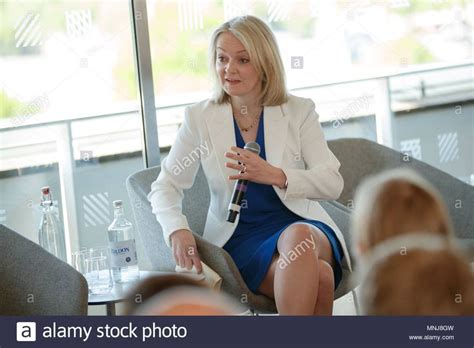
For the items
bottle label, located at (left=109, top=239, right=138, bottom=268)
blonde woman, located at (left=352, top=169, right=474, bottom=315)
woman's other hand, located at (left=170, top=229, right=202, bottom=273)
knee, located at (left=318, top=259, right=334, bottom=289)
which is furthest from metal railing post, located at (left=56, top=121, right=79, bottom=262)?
blonde woman, located at (left=352, top=169, right=474, bottom=315)

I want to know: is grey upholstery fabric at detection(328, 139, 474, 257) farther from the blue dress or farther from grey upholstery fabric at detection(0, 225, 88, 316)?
grey upholstery fabric at detection(0, 225, 88, 316)

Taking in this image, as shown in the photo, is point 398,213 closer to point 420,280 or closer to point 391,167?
point 420,280

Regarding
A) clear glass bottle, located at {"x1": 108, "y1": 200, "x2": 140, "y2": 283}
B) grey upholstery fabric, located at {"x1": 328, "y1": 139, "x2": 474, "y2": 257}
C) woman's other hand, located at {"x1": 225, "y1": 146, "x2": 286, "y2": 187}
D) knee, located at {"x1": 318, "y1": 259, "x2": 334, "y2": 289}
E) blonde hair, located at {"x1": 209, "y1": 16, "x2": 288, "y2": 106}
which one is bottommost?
knee, located at {"x1": 318, "y1": 259, "x2": 334, "y2": 289}

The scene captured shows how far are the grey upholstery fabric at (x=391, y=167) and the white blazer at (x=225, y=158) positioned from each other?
1.35 feet

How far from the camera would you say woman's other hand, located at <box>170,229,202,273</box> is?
3.15 meters

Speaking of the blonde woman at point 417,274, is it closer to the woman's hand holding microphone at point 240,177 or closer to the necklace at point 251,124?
the woman's hand holding microphone at point 240,177

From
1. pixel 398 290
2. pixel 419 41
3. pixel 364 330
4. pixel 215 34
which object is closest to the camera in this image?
pixel 398 290

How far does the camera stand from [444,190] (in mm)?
3676

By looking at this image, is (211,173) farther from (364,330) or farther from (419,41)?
(419,41)

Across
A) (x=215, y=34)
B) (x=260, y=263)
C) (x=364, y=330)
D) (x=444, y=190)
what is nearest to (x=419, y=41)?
(x=444, y=190)


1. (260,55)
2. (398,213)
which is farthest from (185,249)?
(398,213)

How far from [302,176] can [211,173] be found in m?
0.35

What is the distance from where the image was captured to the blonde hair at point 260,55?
10.9 ft

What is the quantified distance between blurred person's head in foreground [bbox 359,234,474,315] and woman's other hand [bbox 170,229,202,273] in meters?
1.88
